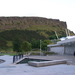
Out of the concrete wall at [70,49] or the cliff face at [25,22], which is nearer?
the concrete wall at [70,49]

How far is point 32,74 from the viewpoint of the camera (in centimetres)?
748

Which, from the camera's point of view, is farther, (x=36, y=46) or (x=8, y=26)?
(x=8, y=26)

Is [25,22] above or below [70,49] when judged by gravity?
above

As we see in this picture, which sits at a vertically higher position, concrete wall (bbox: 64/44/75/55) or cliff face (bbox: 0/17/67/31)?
cliff face (bbox: 0/17/67/31)

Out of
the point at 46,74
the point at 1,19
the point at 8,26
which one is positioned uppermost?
the point at 1,19

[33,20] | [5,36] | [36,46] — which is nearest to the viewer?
[36,46]

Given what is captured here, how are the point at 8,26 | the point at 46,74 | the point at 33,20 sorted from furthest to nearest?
the point at 33,20 → the point at 8,26 → the point at 46,74

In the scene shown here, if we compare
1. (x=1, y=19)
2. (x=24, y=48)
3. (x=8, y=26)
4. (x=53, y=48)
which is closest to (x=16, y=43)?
(x=24, y=48)

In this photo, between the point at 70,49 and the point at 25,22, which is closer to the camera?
the point at 70,49

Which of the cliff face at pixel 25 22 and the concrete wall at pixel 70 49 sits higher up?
the cliff face at pixel 25 22

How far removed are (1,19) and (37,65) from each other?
6388 inches

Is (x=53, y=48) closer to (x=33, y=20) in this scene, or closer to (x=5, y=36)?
(x=5, y=36)

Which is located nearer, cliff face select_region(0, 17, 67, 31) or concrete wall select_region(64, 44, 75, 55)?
concrete wall select_region(64, 44, 75, 55)

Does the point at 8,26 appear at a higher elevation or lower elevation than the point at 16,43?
higher
